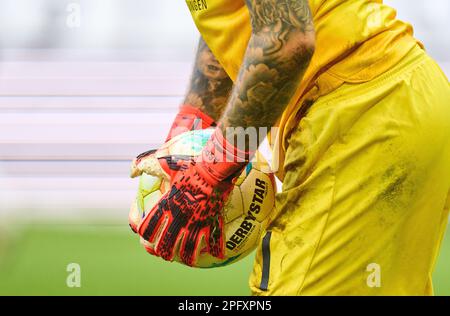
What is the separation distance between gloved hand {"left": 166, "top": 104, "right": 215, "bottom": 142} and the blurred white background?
13.7 ft

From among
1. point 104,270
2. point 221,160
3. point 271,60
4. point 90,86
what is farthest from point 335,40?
point 90,86

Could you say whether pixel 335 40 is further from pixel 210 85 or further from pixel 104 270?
pixel 104 270

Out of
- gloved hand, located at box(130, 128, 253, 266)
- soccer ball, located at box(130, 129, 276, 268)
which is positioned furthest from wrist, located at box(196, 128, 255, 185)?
soccer ball, located at box(130, 129, 276, 268)

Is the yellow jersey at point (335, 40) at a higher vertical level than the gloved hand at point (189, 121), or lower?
higher

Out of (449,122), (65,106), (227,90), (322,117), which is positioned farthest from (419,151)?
(65,106)

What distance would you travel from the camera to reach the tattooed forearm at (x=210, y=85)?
8.68 feet

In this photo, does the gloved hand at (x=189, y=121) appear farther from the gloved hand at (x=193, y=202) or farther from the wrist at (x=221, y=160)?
the wrist at (x=221, y=160)

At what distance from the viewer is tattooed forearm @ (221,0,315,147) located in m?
1.95

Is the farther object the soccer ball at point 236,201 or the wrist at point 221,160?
the soccer ball at point 236,201

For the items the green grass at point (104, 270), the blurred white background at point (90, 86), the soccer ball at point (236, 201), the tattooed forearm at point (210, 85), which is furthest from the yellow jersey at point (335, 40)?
the blurred white background at point (90, 86)

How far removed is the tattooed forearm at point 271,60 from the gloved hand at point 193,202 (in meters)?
0.10
